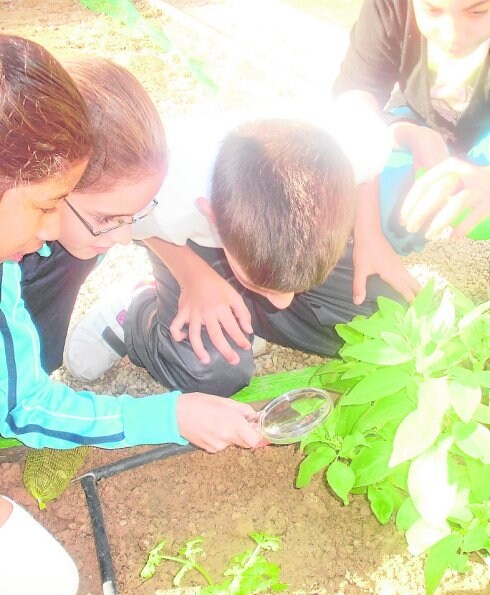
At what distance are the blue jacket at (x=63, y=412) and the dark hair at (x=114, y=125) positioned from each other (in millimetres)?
263

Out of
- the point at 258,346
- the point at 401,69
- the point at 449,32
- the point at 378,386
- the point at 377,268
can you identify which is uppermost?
the point at 449,32

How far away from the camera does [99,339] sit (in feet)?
5.76

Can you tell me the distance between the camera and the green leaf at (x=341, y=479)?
110cm

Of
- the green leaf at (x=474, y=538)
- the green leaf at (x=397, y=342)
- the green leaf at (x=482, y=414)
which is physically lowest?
the green leaf at (x=474, y=538)

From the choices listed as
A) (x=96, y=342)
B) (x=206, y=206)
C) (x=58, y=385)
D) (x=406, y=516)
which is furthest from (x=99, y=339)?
(x=406, y=516)

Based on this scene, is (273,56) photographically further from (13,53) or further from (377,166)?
(13,53)

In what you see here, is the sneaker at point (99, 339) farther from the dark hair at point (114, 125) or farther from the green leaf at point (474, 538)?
the green leaf at point (474, 538)

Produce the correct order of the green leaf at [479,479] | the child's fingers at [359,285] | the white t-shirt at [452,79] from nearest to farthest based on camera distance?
the green leaf at [479,479] → the child's fingers at [359,285] → the white t-shirt at [452,79]

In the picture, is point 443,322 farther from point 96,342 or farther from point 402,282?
point 96,342

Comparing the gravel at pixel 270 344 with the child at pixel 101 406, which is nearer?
the child at pixel 101 406

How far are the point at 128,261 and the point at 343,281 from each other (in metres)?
0.71

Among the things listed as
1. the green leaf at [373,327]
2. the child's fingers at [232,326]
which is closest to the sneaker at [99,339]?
the child's fingers at [232,326]

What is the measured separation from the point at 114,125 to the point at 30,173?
30 cm

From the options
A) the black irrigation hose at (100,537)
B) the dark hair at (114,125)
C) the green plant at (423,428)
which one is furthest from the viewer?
the black irrigation hose at (100,537)
